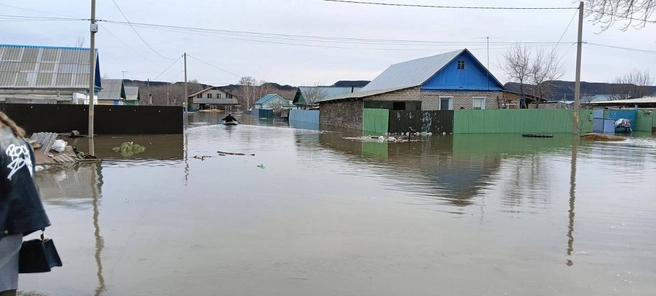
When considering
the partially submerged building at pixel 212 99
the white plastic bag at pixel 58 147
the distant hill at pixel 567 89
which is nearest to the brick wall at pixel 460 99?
the distant hill at pixel 567 89

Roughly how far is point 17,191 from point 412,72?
1628 inches

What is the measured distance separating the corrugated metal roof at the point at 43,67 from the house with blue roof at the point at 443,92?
60.8 ft

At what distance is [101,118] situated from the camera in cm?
2603

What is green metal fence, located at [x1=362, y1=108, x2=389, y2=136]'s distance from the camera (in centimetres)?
3011

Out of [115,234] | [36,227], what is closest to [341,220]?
[115,234]

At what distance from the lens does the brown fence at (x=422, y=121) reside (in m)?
29.6

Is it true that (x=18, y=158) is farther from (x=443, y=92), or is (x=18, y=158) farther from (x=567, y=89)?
(x=567, y=89)

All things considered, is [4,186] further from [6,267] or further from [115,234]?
[115,234]

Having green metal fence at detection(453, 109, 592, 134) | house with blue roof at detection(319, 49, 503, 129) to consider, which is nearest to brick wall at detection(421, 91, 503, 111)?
house with blue roof at detection(319, 49, 503, 129)

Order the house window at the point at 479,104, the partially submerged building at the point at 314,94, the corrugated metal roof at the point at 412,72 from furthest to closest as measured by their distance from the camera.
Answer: the partially submerged building at the point at 314,94 → the house window at the point at 479,104 → the corrugated metal roof at the point at 412,72

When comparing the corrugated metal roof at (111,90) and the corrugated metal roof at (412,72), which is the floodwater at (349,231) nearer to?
the corrugated metal roof at (412,72)

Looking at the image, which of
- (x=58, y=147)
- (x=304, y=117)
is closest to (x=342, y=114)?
(x=304, y=117)

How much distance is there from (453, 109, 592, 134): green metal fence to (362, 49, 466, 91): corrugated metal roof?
655 cm

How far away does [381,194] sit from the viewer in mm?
9359
